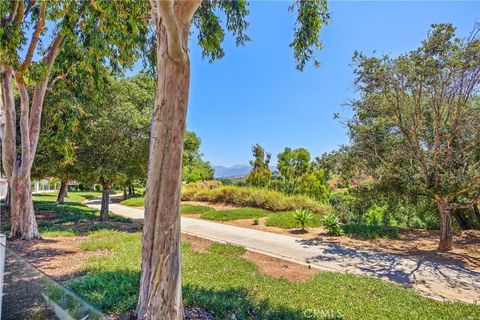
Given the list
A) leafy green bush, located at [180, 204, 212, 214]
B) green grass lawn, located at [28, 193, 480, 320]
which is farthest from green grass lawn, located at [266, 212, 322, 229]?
leafy green bush, located at [180, 204, 212, 214]

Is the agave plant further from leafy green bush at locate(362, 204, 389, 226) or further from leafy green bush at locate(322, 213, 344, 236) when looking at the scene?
leafy green bush at locate(362, 204, 389, 226)

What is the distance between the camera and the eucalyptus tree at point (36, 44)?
5.93 meters

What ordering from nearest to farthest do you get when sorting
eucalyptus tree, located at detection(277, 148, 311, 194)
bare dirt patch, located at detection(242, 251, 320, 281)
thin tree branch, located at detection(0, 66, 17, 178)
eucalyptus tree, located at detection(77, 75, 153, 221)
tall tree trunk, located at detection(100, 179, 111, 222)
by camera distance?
bare dirt patch, located at detection(242, 251, 320, 281) → thin tree branch, located at detection(0, 66, 17, 178) → eucalyptus tree, located at detection(77, 75, 153, 221) → tall tree trunk, located at detection(100, 179, 111, 222) → eucalyptus tree, located at detection(277, 148, 311, 194)

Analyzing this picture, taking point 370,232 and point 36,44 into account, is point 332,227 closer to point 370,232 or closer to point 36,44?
point 370,232

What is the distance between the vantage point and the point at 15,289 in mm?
3520

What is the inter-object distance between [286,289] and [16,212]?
27.2ft

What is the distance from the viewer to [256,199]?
50.6ft

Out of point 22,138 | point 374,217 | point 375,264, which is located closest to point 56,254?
point 22,138

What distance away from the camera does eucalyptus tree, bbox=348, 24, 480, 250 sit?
6.61 m

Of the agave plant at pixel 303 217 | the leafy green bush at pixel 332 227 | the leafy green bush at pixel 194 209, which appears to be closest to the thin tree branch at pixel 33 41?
the agave plant at pixel 303 217

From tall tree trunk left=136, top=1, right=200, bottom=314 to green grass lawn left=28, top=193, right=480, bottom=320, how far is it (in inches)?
32.1

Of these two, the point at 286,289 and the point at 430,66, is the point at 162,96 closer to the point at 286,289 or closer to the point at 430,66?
the point at 286,289

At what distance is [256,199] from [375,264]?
918cm

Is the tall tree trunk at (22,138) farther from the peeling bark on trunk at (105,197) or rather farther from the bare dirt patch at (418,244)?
the bare dirt patch at (418,244)
